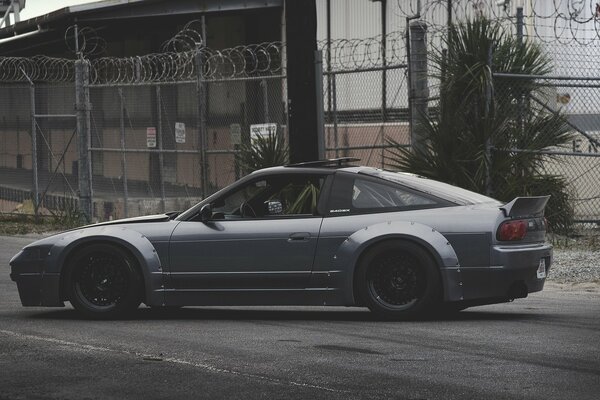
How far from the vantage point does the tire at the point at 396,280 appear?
10.0 metres

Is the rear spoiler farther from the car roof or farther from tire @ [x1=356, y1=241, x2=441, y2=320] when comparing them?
tire @ [x1=356, y1=241, x2=441, y2=320]

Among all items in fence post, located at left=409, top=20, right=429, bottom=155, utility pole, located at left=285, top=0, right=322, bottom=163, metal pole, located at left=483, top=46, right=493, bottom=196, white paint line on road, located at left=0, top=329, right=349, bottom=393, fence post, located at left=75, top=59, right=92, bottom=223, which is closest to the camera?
white paint line on road, located at left=0, top=329, right=349, bottom=393

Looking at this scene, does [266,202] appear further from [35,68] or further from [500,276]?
[35,68]

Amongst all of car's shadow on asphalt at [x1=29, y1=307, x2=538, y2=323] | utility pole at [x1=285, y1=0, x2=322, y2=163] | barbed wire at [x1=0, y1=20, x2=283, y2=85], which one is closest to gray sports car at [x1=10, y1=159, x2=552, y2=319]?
car's shadow on asphalt at [x1=29, y1=307, x2=538, y2=323]

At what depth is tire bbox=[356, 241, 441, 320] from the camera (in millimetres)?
10047

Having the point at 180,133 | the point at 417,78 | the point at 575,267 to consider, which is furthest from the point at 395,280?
the point at 180,133

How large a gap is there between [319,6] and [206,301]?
51.7 feet

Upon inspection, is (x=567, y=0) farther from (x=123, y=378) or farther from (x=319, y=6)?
(x=123, y=378)

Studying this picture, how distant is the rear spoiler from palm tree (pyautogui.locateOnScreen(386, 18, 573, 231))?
5.55 m

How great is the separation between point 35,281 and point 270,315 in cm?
195

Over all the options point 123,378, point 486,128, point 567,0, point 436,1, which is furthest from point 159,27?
point 123,378

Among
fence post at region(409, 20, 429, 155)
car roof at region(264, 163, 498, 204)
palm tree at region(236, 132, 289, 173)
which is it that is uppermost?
fence post at region(409, 20, 429, 155)

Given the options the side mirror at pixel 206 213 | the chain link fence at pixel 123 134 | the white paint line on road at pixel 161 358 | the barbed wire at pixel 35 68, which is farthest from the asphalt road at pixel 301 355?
the chain link fence at pixel 123 134

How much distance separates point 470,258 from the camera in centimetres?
998
